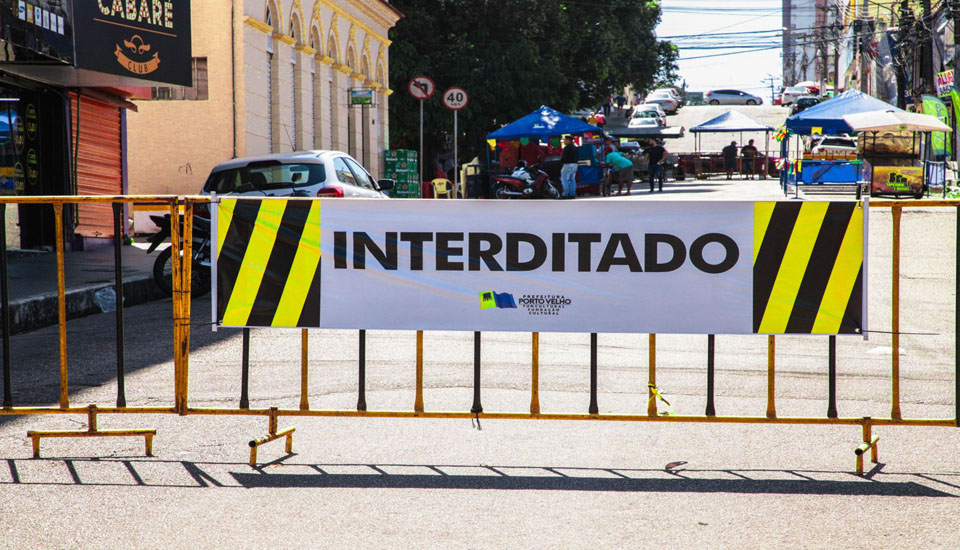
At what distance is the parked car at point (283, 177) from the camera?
13.4 metres

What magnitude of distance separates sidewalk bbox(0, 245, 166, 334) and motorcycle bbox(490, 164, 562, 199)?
1391cm

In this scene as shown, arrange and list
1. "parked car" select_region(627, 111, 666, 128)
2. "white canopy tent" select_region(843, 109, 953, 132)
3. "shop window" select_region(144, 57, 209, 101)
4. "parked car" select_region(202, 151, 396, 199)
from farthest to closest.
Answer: "parked car" select_region(627, 111, 666, 128), "white canopy tent" select_region(843, 109, 953, 132), "shop window" select_region(144, 57, 209, 101), "parked car" select_region(202, 151, 396, 199)

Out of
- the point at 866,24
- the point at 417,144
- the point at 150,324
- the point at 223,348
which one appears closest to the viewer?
the point at 223,348

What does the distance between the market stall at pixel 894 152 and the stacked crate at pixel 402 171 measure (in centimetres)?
1394

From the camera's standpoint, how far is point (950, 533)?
4.56 meters

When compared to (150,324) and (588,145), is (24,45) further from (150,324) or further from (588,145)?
(588,145)

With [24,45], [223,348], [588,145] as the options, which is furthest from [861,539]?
→ [588,145]

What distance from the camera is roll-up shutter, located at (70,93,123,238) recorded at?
61.3 feet

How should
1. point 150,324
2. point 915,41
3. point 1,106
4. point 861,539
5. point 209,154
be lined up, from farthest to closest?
point 915,41
point 209,154
point 1,106
point 150,324
point 861,539

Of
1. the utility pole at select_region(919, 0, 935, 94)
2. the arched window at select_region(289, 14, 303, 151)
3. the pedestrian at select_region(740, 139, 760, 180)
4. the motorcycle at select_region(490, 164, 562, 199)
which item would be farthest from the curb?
the utility pole at select_region(919, 0, 935, 94)

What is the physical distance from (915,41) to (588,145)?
1452 cm

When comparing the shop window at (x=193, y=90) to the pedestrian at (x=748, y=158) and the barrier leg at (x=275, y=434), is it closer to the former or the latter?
the barrier leg at (x=275, y=434)

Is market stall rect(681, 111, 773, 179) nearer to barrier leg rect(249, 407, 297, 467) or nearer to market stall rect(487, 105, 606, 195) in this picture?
market stall rect(487, 105, 606, 195)

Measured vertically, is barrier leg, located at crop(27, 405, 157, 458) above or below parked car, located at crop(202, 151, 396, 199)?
below
